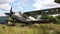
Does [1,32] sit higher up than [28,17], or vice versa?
[1,32]

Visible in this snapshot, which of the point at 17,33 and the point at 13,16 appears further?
the point at 13,16

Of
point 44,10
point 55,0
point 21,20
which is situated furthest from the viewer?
point 21,20

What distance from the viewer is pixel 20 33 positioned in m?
6.80

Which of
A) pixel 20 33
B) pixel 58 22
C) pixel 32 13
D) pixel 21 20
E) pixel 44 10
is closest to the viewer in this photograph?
pixel 20 33

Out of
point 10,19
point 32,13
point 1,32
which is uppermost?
point 1,32

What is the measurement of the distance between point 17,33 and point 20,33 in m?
0.14

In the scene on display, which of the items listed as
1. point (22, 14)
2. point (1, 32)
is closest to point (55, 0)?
point (1, 32)

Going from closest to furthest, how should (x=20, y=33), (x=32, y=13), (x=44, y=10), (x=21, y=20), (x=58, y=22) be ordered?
(x=20, y=33) < (x=58, y=22) < (x=44, y=10) < (x=32, y=13) < (x=21, y=20)

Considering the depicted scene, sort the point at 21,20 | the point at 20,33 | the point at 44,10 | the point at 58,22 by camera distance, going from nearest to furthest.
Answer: the point at 20,33
the point at 58,22
the point at 44,10
the point at 21,20

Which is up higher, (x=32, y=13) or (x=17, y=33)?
(x=17, y=33)

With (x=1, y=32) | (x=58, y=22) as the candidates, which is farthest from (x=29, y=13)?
(x=1, y=32)

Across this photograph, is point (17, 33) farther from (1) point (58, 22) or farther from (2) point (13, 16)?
(2) point (13, 16)

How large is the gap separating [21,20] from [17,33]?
7.18 meters

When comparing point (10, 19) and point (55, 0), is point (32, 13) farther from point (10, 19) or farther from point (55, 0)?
point (55, 0)
